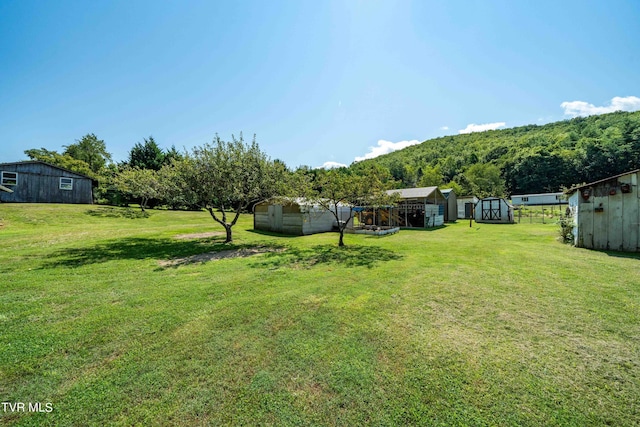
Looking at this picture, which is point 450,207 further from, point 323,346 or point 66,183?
point 66,183

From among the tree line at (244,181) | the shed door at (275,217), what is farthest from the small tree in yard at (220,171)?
the shed door at (275,217)

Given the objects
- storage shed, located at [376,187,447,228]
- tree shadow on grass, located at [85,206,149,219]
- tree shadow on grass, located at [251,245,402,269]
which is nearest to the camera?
tree shadow on grass, located at [251,245,402,269]

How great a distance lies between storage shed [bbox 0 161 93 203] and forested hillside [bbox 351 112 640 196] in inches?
1802

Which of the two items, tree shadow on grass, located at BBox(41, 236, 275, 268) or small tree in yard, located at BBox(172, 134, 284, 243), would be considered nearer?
tree shadow on grass, located at BBox(41, 236, 275, 268)

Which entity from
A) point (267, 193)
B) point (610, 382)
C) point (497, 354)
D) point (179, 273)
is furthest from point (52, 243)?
point (610, 382)

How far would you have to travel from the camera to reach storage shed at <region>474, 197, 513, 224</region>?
27.7m

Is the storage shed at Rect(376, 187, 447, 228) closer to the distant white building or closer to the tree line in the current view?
the tree line

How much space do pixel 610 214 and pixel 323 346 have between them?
12707 millimetres

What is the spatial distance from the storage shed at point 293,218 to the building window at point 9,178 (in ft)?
69.2

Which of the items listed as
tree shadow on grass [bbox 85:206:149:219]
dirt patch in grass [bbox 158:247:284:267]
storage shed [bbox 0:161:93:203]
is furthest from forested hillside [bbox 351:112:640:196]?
storage shed [bbox 0:161:93:203]

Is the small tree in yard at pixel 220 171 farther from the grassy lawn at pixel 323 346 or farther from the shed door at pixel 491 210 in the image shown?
the shed door at pixel 491 210

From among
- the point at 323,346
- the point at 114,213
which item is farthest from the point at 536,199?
the point at 114,213

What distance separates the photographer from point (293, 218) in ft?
56.4

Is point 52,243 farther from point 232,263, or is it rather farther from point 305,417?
point 305,417
